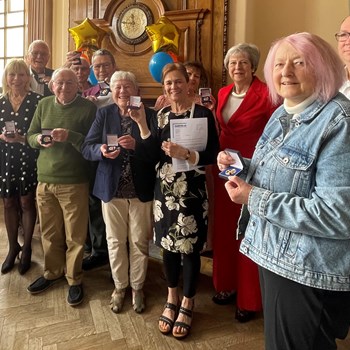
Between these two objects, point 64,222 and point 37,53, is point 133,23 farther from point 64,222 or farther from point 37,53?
point 64,222

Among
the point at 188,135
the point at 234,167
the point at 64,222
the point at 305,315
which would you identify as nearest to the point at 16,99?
the point at 64,222

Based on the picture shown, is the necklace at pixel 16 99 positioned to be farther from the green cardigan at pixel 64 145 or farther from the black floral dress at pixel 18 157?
the green cardigan at pixel 64 145

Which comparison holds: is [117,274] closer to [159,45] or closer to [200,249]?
[200,249]

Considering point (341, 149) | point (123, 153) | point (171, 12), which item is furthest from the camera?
point (171, 12)

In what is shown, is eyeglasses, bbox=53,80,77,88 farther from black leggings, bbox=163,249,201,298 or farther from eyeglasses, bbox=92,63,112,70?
black leggings, bbox=163,249,201,298

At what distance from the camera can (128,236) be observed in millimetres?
2129

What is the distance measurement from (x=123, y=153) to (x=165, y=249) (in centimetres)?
58

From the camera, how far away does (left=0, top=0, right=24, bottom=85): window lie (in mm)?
5016

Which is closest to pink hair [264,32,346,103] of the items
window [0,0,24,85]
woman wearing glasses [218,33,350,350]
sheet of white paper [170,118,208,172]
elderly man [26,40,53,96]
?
woman wearing glasses [218,33,350,350]

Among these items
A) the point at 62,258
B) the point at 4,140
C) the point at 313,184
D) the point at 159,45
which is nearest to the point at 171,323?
the point at 62,258

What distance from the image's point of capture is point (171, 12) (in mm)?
3768

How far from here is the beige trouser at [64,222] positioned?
218cm

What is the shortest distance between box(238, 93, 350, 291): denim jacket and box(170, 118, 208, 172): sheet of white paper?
730mm

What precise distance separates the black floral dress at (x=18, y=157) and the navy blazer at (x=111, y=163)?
67cm
